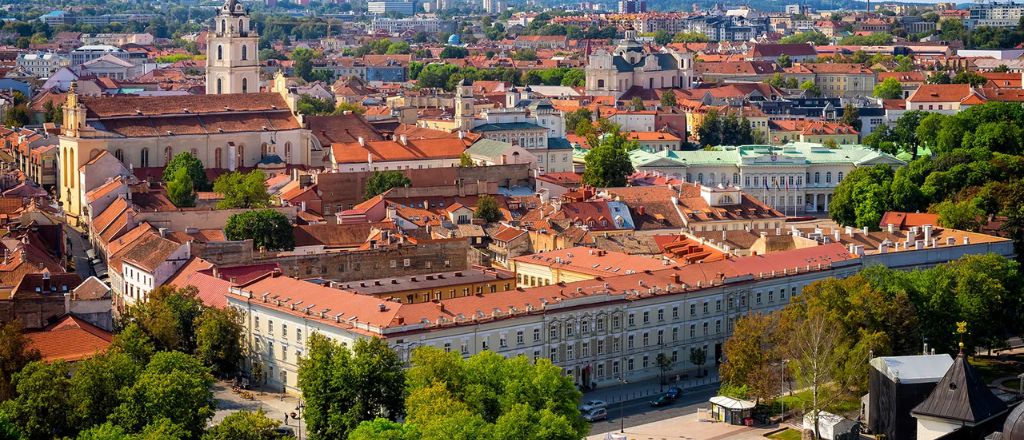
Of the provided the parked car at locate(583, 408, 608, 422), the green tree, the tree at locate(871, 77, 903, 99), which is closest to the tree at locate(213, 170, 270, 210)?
the parked car at locate(583, 408, 608, 422)

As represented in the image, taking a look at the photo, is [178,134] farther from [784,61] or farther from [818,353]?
[784,61]

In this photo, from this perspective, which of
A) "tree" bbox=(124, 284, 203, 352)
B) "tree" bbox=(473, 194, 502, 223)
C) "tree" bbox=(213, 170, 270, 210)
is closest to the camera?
"tree" bbox=(124, 284, 203, 352)

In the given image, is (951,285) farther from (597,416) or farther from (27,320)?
(27,320)

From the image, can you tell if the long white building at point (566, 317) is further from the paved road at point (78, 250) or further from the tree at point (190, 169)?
the tree at point (190, 169)

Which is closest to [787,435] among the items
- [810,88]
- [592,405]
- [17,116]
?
[592,405]

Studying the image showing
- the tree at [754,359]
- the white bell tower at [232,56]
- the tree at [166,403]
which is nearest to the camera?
the tree at [166,403]

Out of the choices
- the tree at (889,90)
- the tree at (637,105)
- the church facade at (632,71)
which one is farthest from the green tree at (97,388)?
the tree at (889,90)

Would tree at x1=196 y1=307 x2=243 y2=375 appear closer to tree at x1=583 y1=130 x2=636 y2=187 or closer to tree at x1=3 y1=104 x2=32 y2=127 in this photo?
tree at x1=583 y1=130 x2=636 y2=187
